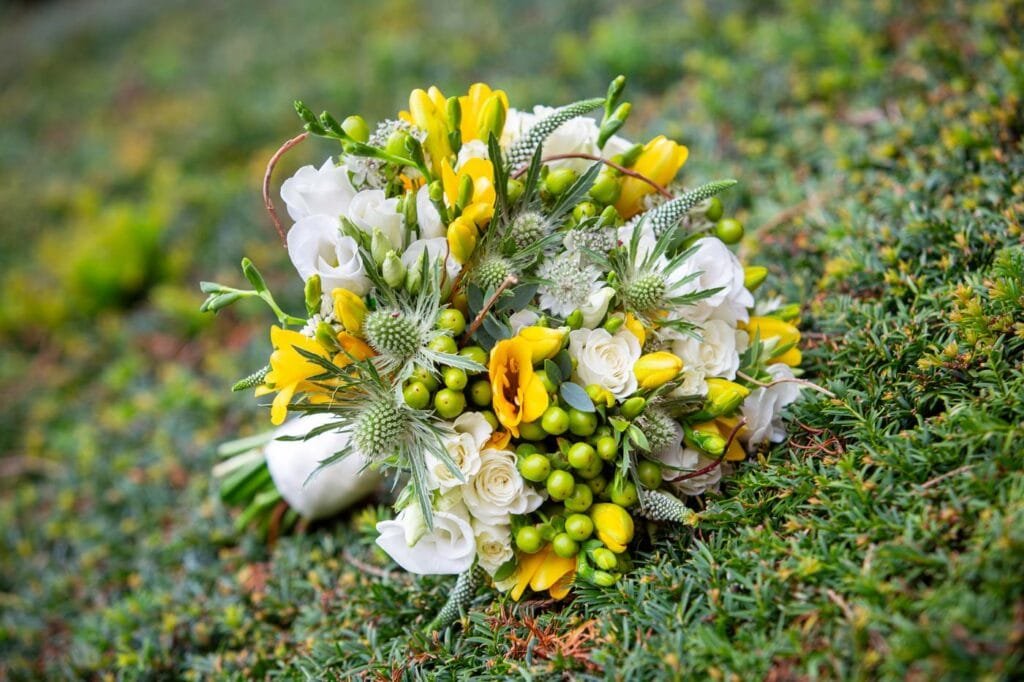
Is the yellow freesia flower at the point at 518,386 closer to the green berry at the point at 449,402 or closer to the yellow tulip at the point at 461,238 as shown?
the green berry at the point at 449,402

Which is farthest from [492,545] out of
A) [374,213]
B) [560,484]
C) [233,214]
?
[233,214]

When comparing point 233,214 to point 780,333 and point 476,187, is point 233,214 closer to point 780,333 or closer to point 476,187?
point 476,187

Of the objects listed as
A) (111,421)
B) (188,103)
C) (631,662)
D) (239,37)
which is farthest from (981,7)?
(239,37)

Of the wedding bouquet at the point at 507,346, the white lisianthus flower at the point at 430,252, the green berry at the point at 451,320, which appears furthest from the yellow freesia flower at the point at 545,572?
the white lisianthus flower at the point at 430,252

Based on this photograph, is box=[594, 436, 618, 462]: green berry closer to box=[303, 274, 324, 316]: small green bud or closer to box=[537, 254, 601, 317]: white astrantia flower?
box=[537, 254, 601, 317]: white astrantia flower

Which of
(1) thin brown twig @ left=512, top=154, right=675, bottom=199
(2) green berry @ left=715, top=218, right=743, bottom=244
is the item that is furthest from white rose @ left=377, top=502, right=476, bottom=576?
(2) green berry @ left=715, top=218, right=743, bottom=244

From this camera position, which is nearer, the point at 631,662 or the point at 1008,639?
the point at 1008,639

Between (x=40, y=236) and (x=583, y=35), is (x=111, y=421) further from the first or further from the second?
(x=583, y=35)
